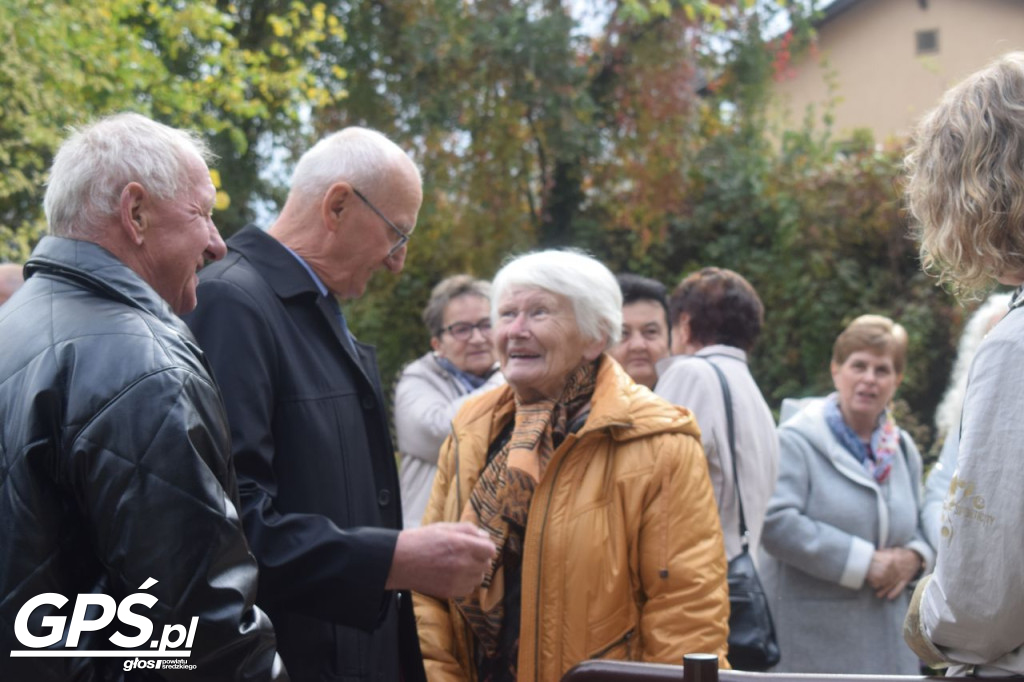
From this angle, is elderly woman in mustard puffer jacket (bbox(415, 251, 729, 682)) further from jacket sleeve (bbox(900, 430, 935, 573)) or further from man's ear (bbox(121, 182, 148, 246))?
jacket sleeve (bbox(900, 430, 935, 573))

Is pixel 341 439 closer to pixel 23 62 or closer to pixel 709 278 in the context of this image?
pixel 709 278

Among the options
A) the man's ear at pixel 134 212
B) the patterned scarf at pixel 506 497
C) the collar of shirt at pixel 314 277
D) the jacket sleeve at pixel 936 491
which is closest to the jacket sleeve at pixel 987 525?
the patterned scarf at pixel 506 497

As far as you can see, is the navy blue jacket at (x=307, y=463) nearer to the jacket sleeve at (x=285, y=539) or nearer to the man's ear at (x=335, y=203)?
the jacket sleeve at (x=285, y=539)

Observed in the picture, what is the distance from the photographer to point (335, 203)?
2.96 m

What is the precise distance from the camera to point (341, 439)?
8.87ft

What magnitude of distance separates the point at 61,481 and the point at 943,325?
10133 mm

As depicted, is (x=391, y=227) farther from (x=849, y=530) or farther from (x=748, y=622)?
(x=849, y=530)

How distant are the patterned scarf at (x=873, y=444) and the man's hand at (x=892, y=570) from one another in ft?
1.03

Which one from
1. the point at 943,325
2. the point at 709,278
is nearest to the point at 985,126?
the point at 709,278

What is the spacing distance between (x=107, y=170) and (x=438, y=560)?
111 cm

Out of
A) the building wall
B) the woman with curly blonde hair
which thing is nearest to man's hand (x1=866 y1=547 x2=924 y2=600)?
the woman with curly blonde hair

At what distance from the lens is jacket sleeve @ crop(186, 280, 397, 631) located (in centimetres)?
247

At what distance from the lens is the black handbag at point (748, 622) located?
12.6 feet

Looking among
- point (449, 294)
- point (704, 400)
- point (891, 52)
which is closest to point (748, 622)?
point (704, 400)
